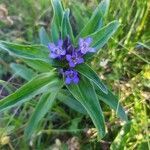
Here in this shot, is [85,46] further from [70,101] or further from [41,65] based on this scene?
[70,101]

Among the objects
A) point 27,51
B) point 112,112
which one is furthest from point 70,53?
point 112,112

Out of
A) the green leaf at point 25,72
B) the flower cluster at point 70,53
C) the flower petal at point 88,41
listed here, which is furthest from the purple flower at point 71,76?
the green leaf at point 25,72

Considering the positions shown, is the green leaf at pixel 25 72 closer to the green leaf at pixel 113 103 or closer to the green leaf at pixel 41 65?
the green leaf at pixel 41 65

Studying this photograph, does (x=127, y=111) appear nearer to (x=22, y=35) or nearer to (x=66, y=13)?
(x=66, y=13)

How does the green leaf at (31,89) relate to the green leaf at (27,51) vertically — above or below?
below

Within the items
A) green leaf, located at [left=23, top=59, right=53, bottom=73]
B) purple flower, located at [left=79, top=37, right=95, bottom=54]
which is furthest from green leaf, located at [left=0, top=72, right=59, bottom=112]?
purple flower, located at [left=79, top=37, right=95, bottom=54]

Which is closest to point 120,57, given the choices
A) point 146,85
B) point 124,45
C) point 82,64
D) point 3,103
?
point 124,45

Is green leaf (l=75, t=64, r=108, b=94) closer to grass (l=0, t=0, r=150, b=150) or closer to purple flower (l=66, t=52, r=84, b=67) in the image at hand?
purple flower (l=66, t=52, r=84, b=67)
